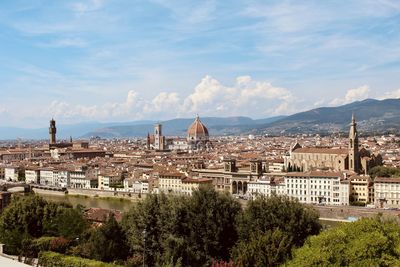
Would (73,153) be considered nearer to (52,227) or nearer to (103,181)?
(103,181)

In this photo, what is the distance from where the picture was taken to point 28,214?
61.2ft

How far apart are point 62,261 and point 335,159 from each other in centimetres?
3814

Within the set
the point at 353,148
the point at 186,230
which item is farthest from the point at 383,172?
Answer: the point at 186,230

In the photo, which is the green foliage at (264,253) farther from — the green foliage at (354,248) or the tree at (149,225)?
the tree at (149,225)

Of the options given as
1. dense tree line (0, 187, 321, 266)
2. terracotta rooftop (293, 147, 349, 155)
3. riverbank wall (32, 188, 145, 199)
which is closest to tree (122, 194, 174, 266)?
dense tree line (0, 187, 321, 266)

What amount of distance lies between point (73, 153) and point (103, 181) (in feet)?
102

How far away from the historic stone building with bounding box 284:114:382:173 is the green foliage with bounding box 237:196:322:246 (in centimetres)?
3136

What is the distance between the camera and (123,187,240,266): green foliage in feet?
48.7

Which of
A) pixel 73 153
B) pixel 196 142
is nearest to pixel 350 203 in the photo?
pixel 73 153

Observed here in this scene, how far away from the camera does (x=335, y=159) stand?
49031mm

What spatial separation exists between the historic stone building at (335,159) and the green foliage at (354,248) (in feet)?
116

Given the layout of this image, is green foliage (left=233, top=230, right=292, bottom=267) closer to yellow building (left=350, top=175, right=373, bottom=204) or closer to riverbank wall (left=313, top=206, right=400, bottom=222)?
riverbank wall (left=313, top=206, right=400, bottom=222)

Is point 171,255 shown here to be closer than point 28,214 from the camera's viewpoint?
Yes

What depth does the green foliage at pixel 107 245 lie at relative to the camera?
579 inches
